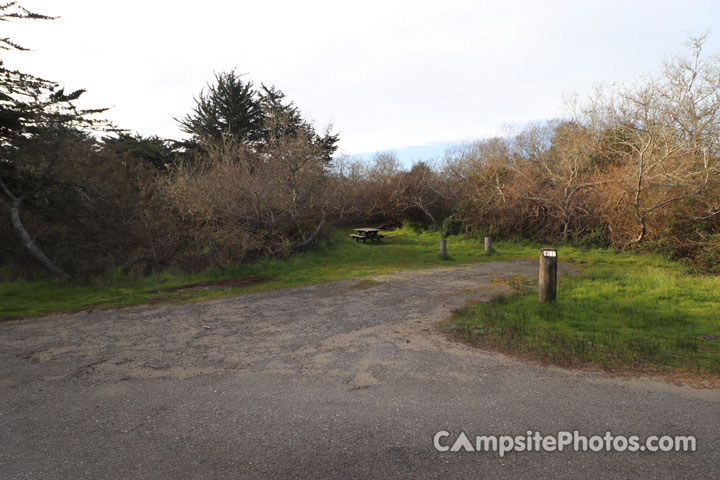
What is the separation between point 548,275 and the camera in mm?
6723

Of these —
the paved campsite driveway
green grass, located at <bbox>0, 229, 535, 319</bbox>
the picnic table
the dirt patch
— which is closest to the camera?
the paved campsite driveway

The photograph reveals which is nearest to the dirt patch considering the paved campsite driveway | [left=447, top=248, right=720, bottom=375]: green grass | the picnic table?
the paved campsite driveway

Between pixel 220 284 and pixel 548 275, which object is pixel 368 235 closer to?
pixel 220 284

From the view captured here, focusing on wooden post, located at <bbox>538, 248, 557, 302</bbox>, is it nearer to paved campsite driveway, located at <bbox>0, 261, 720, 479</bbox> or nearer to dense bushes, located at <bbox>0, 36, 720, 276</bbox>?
paved campsite driveway, located at <bbox>0, 261, 720, 479</bbox>

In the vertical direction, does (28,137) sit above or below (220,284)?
above

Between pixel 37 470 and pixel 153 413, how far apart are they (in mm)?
843

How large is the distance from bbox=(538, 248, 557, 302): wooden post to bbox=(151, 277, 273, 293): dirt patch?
6054 mm

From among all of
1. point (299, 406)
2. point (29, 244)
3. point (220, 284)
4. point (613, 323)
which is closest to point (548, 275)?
point (613, 323)

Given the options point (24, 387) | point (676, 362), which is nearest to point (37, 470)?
point (24, 387)

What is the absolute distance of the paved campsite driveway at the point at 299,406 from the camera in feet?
8.79

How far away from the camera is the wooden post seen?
668cm

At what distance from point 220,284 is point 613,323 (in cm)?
770

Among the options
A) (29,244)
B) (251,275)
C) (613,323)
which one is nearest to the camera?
(613,323)

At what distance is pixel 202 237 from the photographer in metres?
10.6
